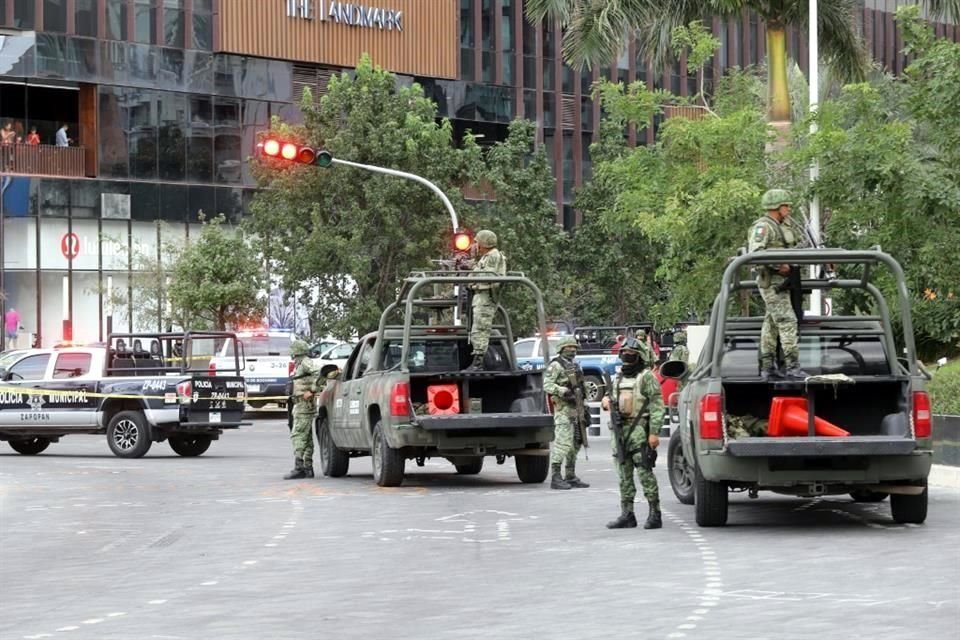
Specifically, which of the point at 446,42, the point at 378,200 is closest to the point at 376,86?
the point at 378,200

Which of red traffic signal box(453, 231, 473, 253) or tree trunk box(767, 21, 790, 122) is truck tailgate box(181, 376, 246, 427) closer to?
red traffic signal box(453, 231, 473, 253)

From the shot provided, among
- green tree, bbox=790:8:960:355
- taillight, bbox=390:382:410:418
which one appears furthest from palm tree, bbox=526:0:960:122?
taillight, bbox=390:382:410:418

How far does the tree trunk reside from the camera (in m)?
32.1

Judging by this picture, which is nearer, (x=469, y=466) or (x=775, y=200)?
(x=775, y=200)

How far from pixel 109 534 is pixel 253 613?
5.88 metres

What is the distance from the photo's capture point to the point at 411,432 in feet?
68.9

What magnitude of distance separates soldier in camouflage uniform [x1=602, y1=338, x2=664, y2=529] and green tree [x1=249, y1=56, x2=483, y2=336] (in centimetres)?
3053

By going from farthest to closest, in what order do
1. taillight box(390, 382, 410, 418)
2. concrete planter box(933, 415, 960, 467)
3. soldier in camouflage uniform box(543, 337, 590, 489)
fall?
1. taillight box(390, 382, 410, 418)
2. concrete planter box(933, 415, 960, 467)
3. soldier in camouflage uniform box(543, 337, 590, 489)

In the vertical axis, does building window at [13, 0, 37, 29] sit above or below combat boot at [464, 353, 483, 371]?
above

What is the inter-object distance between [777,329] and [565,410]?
488 centimetres

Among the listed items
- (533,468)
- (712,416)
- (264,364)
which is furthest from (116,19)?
(712,416)

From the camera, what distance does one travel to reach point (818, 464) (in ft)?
50.9

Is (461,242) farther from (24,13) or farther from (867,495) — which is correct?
(24,13)

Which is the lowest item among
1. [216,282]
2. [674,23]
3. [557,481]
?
[557,481]
